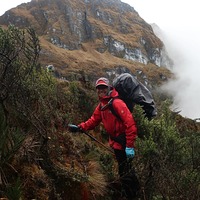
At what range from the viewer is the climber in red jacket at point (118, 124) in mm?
5484

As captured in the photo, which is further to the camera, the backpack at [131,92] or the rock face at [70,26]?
the rock face at [70,26]

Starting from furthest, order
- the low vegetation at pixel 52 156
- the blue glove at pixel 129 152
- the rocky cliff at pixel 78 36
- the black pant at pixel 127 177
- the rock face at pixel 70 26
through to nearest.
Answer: the rock face at pixel 70 26, the rocky cliff at pixel 78 36, the black pant at pixel 127 177, the blue glove at pixel 129 152, the low vegetation at pixel 52 156

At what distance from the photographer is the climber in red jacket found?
5484mm

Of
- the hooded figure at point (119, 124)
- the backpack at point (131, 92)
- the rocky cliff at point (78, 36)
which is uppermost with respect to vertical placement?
the rocky cliff at point (78, 36)

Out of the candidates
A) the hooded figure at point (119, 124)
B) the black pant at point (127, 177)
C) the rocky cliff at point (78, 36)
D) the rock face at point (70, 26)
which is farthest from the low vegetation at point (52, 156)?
the rock face at point (70, 26)

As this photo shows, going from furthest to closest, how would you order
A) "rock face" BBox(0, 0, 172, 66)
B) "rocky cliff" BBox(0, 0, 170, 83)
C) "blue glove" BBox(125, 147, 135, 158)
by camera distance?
1. "rock face" BBox(0, 0, 172, 66)
2. "rocky cliff" BBox(0, 0, 170, 83)
3. "blue glove" BBox(125, 147, 135, 158)

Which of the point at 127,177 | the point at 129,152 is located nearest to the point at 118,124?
the point at 129,152

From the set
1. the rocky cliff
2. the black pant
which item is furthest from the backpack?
the rocky cliff

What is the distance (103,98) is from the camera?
5.84m

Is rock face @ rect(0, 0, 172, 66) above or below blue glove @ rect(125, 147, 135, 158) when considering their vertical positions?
above

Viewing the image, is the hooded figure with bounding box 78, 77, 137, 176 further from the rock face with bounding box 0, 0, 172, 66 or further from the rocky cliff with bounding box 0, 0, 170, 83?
the rock face with bounding box 0, 0, 172, 66

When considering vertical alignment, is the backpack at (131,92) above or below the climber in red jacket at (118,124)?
above

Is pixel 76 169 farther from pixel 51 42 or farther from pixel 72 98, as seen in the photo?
pixel 51 42

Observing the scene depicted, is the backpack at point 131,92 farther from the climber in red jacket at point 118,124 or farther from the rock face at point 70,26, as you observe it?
the rock face at point 70,26
